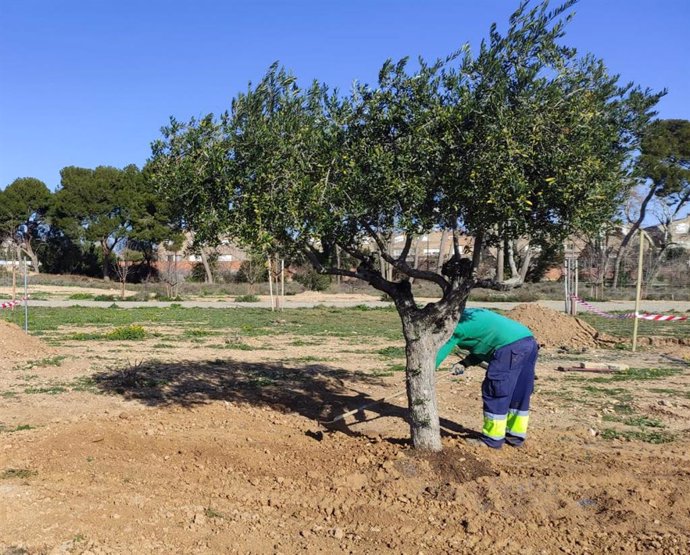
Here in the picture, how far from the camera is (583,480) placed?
19.7 ft

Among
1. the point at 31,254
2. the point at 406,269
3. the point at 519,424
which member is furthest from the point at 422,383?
the point at 31,254

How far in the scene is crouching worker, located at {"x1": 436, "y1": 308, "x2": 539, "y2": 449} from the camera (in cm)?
697

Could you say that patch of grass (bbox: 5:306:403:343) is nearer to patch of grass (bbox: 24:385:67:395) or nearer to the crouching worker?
patch of grass (bbox: 24:385:67:395)

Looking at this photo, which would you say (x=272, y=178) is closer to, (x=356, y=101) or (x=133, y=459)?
(x=356, y=101)

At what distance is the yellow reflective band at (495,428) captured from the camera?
695 cm

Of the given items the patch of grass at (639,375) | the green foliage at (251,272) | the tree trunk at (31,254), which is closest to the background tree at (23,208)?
the tree trunk at (31,254)

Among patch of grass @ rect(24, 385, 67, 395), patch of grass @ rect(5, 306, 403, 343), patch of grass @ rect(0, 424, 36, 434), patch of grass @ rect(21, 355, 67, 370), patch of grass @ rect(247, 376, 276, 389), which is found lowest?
patch of grass @ rect(5, 306, 403, 343)

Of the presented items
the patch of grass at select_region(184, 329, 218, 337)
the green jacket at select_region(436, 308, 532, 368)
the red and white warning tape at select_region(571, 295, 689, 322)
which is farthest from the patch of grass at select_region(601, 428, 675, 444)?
the patch of grass at select_region(184, 329, 218, 337)

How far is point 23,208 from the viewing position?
191 feet

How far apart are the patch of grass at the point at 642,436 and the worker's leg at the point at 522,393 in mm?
1254

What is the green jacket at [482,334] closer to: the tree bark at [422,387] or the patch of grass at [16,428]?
the tree bark at [422,387]

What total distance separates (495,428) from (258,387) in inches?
177

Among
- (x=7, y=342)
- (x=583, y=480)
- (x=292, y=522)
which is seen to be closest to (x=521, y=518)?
(x=583, y=480)

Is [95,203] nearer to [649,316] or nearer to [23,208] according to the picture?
[23,208]
